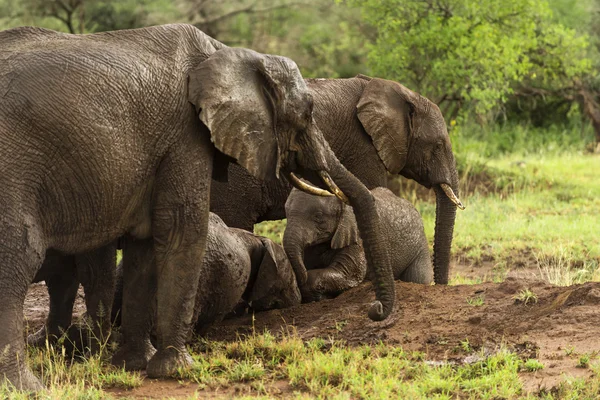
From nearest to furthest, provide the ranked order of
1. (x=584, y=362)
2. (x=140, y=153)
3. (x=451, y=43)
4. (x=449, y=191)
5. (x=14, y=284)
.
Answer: (x=14, y=284) < (x=584, y=362) < (x=140, y=153) < (x=449, y=191) < (x=451, y=43)

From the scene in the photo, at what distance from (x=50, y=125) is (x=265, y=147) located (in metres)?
1.43

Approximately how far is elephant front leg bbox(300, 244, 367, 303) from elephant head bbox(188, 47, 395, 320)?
68.0 inches

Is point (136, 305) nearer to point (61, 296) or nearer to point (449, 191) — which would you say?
point (61, 296)

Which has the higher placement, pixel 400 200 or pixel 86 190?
pixel 86 190

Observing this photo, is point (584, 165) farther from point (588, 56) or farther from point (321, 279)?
point (321, 279)

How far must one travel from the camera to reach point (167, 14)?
78.4ft

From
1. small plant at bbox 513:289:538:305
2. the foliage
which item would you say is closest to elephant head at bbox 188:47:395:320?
small plant at bbox 513:289:538:305

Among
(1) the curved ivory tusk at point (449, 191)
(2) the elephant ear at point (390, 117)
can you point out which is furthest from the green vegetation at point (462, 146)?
(2) the elephant ear at point (390, 117)

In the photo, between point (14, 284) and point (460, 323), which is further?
point (460, 323)

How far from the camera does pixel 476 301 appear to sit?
25.5 feet

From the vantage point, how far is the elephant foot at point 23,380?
564 centimetres

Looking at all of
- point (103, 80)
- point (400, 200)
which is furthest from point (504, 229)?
point (103, 80)

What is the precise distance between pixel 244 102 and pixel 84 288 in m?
1.83

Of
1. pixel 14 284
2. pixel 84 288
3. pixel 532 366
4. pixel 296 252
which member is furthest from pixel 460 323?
pixel 14 284
